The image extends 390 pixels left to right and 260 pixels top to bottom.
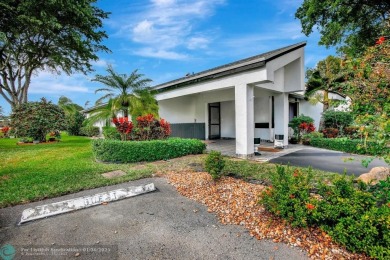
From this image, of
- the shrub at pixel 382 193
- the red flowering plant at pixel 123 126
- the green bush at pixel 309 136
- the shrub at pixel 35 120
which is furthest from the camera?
the shrub at pixel 35 120

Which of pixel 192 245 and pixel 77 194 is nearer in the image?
pixel 192 245

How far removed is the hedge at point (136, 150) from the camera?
7.23 metres

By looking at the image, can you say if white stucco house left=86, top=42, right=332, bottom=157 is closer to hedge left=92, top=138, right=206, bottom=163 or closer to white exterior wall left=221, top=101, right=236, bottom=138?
white exterior wall left=221, top=101, right=236, bottom=138

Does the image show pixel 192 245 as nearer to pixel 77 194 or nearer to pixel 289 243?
pixel 289 243

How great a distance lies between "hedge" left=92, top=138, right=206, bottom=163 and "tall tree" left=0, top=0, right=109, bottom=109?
1062cm

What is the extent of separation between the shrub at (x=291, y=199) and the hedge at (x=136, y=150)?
5216mm

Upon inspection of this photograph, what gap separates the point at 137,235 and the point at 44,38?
61.2ft

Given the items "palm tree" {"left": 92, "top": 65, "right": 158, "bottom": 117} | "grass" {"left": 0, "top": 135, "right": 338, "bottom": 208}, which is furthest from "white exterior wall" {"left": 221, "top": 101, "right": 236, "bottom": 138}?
"grass" {"left": 0, "top": 135, "right": 338, "bottom": 208}

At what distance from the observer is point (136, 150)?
288 inches

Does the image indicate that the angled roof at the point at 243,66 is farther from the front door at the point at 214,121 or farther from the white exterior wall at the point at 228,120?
the white exterior wall at the point at 228,120

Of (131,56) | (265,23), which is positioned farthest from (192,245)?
(131,56)

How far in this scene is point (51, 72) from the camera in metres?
19.5

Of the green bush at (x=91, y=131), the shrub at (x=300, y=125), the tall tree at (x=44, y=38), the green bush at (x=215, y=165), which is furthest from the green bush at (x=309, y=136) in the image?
the green bush at (x=91, y=131)

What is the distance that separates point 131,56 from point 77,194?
11.9 metres
